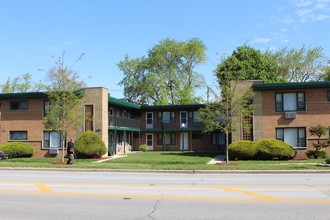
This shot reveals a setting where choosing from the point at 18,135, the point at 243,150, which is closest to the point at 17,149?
the point at 18,135

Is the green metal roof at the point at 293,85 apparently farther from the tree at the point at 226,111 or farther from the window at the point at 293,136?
the tree at the point at 226,111

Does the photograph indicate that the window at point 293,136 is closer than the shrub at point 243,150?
No

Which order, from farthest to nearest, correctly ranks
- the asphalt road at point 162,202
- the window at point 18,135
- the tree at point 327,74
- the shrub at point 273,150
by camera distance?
1. the tree at point 327,74
2. the window at point 18,135
3. the shrub at point 273,150
4. the asphalt road at point 162,202

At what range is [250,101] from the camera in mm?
30406

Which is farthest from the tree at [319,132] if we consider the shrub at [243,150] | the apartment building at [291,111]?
the shrub at [243,150]

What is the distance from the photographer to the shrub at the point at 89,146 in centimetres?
3084

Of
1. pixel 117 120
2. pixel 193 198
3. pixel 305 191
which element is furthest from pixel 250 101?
pixel 193 198

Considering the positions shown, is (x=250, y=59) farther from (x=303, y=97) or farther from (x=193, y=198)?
(x=193, y=198)

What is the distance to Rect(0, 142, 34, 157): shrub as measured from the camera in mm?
32062

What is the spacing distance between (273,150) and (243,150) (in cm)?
210

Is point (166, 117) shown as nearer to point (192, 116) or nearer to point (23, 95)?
point (192, 116)

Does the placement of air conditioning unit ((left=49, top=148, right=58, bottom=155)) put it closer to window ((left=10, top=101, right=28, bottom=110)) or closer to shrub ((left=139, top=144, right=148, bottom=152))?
window ((left=10, top=101, right=28, bottom=110))

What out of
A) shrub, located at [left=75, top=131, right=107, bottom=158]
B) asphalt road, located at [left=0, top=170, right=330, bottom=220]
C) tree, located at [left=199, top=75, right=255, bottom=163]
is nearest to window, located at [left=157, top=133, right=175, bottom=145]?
shrub, located at [left=75, top=131, right=107, bottom=158]

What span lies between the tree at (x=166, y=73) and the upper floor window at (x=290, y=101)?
104 ft
